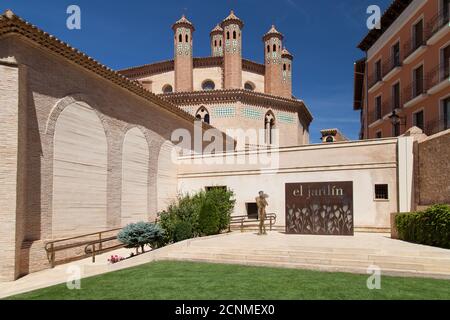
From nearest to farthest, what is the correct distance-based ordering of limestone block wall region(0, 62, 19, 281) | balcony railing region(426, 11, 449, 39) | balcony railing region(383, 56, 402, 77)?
limestone block wall region(0, 62, 19, 281)
balcony railing region(426, 11, 449, 39)
balcony railing region(383, 56, 402, 77)

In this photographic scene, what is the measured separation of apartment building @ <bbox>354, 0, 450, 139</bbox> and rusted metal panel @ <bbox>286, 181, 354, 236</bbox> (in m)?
5.22

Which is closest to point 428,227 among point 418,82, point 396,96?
point 418,82

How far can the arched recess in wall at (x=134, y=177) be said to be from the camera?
1592cm

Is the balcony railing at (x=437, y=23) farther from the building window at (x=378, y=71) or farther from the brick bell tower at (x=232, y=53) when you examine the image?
the brick bell tower at (x=232, y=53)

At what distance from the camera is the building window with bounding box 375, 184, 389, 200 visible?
16438 mm

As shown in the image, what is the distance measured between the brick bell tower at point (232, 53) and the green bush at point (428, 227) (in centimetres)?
2033

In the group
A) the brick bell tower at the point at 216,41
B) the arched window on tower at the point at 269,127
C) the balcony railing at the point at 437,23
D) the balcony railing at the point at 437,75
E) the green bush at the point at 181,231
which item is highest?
the brick bell tower at the point at 216,41

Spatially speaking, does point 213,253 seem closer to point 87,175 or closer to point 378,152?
point 87,175

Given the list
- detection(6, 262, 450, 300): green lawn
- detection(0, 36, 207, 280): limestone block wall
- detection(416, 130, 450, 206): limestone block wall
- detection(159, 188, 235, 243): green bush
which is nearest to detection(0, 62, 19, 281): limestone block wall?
detection(0, 36, 207, 280): limestone block wall

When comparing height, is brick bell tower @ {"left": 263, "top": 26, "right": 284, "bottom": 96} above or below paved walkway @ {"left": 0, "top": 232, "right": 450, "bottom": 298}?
above

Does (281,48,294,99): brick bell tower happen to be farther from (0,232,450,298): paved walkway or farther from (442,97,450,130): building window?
(0,232,450,298): paved walkway

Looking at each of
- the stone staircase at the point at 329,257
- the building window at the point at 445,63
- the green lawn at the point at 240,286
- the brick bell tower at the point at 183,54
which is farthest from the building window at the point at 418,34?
the green lawn at the point at 240,286

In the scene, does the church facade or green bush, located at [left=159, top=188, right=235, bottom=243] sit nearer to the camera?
green bush, located at [left=159, top=188, right=235, bottom=243]

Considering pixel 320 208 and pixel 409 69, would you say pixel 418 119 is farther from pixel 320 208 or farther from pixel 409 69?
pixel 320 208
